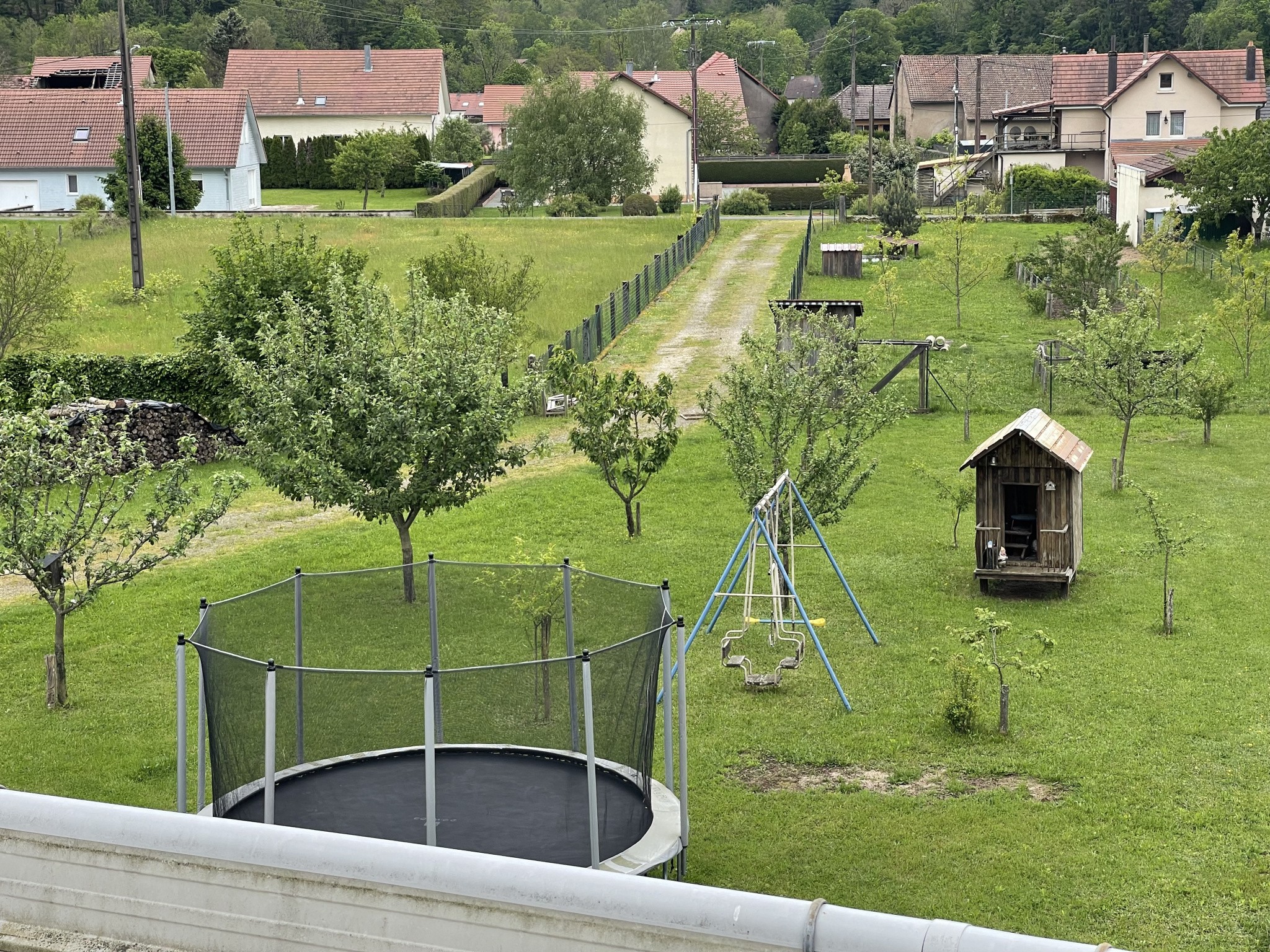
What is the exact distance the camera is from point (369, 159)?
7106 centimetres

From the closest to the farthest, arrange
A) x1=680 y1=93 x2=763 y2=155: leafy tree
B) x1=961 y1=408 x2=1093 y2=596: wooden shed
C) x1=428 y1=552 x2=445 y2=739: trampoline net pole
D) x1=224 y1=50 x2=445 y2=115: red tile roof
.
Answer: x1=428 y1=552 x2=445 y2=739: trampoline net pole, x1=961 y1=408 x2=1093 y2=596: wooden shed, x1=224 y1=50 x2=445 y2=115: red tile roof, x1=680 y1=93 x2=763 y2=155: leafy tree

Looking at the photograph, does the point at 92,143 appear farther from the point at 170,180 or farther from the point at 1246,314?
the point at 1246,314

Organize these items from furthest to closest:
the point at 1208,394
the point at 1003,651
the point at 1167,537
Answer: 1. the point at 1208,394
2. the point at 1167,537
3. the point at 1003,651

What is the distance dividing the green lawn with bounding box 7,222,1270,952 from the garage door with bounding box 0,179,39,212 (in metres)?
47.6

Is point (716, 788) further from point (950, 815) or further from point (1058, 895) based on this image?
point (1058, 895)

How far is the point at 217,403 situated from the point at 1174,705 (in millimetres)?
20190

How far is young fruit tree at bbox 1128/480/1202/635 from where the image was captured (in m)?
19.4

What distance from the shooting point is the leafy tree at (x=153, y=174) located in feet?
203

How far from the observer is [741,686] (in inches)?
698

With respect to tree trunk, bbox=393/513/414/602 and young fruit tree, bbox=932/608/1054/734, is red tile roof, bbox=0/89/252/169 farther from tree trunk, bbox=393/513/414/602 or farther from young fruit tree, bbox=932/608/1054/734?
young fruit tree, bbox=932/608/1054/734

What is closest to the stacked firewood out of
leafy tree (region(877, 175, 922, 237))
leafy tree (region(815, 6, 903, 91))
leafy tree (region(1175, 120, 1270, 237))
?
leafy tree (region(877, 175, 922, 237))

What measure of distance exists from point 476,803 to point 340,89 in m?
79.1

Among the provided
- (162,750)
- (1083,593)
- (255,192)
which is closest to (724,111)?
(255,192)

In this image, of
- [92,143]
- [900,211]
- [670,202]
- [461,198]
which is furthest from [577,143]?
[92,143]
